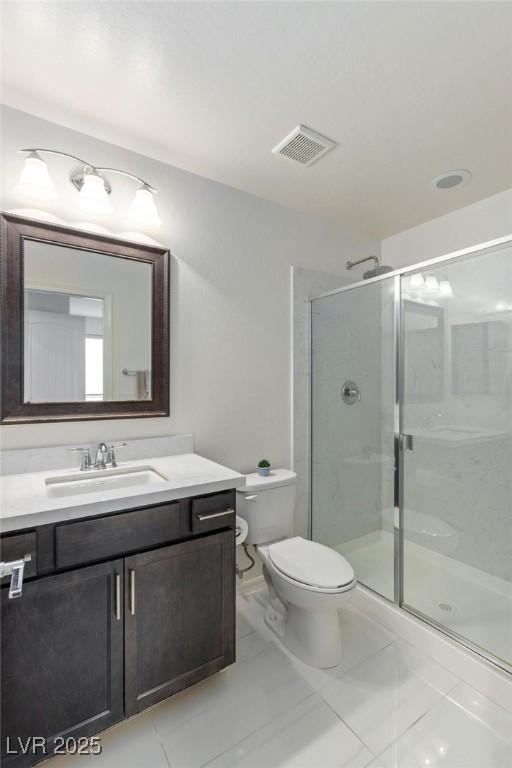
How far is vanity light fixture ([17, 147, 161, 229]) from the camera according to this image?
4.65ft

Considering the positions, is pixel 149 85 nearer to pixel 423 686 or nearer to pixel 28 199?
pixel 28 199

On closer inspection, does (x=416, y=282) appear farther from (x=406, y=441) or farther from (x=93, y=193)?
(x=93, y=193)

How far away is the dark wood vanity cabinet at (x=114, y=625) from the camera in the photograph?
103 centimetres

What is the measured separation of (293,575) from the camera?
61.4 inches

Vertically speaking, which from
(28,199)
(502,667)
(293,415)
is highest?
(28,199)

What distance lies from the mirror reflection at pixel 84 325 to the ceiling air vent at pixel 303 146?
33.7 inches

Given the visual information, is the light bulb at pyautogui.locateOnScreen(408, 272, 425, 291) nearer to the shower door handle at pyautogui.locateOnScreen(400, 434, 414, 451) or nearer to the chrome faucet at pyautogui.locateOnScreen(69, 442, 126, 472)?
the shower door handle at pyautogui.locateOnScreen(400, 434, 414, 451)

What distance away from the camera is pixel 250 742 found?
123 cm

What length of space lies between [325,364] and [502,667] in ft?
5.36

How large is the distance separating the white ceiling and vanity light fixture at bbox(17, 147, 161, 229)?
6.7 inches

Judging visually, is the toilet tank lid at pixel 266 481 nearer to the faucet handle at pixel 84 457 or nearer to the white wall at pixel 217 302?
the white wall at pixel 217 302

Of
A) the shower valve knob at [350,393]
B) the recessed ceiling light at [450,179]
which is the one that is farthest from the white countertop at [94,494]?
the recessed ceiling light at [450,179]

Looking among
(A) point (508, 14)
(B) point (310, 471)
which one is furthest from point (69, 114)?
(B) point (310, 471)

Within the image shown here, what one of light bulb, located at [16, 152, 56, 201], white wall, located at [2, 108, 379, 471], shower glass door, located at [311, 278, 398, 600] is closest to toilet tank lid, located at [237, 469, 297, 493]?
white wall, located at [2, 108, 379, 471]
